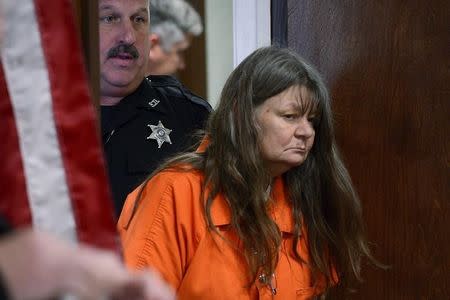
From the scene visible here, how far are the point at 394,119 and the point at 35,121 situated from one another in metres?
1.64

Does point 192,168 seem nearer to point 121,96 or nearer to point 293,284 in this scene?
point 293,284

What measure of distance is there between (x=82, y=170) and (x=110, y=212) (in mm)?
51

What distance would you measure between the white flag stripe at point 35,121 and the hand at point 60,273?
0.31 metres

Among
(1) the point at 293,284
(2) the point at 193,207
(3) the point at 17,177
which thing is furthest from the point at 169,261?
(3) the point at 17,177

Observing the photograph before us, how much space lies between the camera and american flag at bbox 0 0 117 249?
35.7 inches

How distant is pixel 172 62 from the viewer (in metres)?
2.79

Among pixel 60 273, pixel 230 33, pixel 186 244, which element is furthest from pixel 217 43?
pixel 60 273

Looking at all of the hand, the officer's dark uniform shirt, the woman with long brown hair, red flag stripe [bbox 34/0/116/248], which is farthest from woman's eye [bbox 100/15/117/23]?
the hand

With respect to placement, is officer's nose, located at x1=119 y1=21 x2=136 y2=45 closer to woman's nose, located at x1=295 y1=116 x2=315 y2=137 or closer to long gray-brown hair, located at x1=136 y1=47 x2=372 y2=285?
long gray-brown hair, located at x1=136 y1=47 x2=372 y2=285

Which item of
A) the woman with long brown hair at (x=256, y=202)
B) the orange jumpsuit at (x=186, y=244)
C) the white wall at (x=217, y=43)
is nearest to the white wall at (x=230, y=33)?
the white wall at (x=217, y=43)

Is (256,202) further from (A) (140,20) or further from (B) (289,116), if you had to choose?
(A) (140,20)

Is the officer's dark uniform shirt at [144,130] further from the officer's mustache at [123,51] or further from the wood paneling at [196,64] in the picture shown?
the wood paneling at [196,64]

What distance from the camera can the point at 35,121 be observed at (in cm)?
94

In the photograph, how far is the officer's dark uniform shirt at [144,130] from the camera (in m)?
2.29
